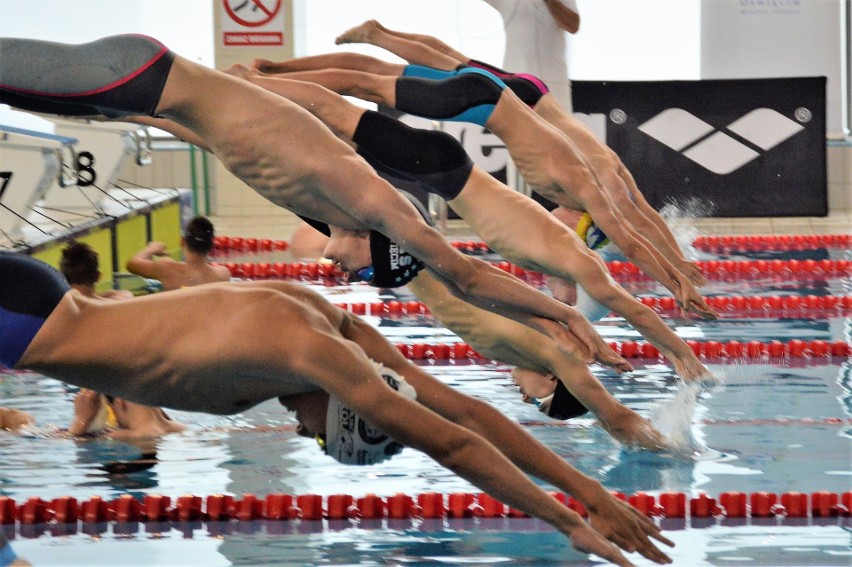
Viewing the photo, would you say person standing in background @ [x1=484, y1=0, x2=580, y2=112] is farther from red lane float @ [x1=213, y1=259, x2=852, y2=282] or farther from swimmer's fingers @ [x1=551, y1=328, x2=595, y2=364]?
swimmer's fingers @ [x1=551, y1=328, x2=595, y2=364]

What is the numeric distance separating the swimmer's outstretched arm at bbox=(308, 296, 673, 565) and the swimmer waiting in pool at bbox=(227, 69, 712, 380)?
1.36 m

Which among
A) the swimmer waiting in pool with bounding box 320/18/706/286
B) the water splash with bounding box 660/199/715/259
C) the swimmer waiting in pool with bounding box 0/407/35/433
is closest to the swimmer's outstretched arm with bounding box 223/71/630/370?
the swimmer waiting in pool with bounding box 320/18/706/286

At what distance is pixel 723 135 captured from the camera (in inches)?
447

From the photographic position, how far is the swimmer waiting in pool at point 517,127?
484 cm

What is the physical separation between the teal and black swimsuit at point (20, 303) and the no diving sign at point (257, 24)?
9826 mm

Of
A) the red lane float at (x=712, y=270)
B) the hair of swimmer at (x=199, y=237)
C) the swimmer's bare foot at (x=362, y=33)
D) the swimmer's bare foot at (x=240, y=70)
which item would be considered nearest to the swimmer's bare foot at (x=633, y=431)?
the swimmer's bare foot at (x=240, y=70)

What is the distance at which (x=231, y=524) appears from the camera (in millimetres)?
3801

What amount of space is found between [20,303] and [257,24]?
9.97 metres

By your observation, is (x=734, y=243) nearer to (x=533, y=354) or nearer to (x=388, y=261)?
(x=533, y=354)

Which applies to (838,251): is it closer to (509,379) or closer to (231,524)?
(509,379)

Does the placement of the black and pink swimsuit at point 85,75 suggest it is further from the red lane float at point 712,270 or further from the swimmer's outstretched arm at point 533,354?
the red lane float at point 712,270

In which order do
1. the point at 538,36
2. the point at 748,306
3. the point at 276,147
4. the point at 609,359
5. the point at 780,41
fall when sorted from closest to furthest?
the point at 609,359 → the point at 276,147 → the point at 748,306 → the point at 538,36 → the point at 780,41

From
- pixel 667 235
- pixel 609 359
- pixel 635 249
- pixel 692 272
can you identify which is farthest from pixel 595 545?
pixel 667 235

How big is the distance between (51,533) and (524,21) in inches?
233
